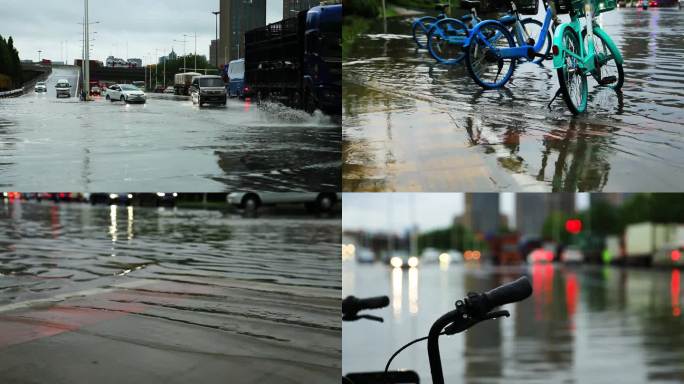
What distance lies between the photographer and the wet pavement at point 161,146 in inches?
199

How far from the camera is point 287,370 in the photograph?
158 inches

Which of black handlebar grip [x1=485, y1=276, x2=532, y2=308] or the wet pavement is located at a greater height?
the wet pavement

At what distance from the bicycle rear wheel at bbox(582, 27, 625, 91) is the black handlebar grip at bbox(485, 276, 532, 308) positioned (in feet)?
10.2

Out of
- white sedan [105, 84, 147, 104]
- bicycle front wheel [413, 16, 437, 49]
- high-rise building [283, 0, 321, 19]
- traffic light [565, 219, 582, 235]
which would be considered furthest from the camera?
traffic light [565, 219, 582, 235]

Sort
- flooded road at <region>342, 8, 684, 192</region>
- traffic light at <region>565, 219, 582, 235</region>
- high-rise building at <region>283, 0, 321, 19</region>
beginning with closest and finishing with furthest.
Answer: flooded road at <region>342, 8, 684, 192</region>
high-rise building at <region>283, 0, 321, 19</region>
traffic light at <region>565, 219, 582, 235</region>

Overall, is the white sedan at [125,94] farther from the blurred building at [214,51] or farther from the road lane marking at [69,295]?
the road lane marking at [69,295]

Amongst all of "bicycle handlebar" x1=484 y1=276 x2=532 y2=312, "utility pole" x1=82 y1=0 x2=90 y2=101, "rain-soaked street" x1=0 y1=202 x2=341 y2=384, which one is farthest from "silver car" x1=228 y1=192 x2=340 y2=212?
"bicycle handlebar" x1=484 y1=276 x2=532 y2=312

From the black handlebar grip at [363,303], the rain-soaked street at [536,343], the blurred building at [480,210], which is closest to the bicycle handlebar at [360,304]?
the black handlebar grip at [363,303]

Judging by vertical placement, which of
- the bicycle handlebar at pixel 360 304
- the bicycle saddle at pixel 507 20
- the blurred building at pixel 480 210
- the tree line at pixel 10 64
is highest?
the bicycle saddle at pixel 507 20

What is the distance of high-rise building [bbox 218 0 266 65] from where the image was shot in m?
5.26

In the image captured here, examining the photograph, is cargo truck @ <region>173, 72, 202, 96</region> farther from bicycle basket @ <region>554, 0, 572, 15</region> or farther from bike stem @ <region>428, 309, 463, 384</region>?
bike stem @ <region>428, 309, 463, 384</region>

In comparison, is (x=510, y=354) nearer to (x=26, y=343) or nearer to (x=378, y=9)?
(x=378, y=9)

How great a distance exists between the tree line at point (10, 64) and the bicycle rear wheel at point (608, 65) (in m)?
3.62

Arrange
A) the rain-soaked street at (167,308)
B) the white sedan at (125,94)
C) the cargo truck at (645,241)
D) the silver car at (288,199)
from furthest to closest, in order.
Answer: the cargo truck at (645,241)
the silver car at (288,199)
the white sedan at (125,94)
the rain-soaked street at (167,308)
